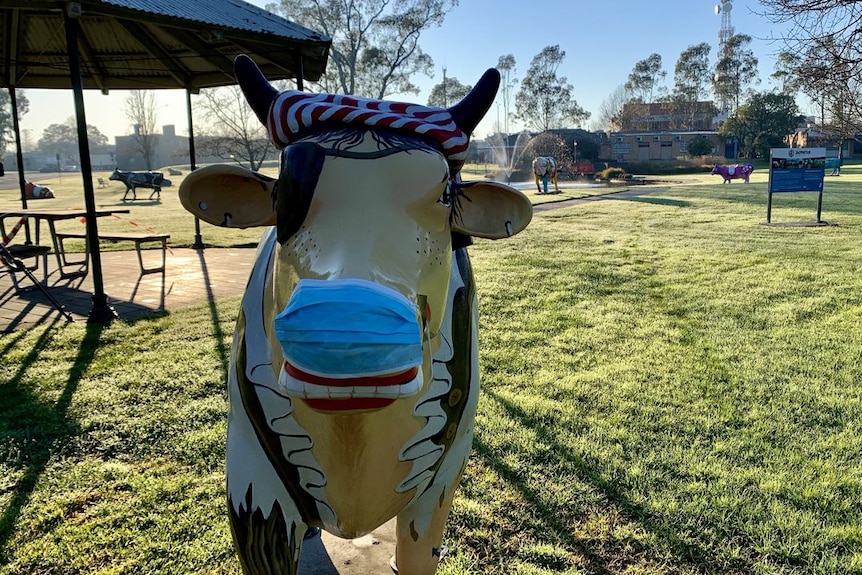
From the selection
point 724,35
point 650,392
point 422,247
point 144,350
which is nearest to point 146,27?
point 144,350

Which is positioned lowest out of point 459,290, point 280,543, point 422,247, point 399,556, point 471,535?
point 471,535

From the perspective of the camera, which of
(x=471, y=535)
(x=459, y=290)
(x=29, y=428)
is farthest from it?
(x=29, y=428)

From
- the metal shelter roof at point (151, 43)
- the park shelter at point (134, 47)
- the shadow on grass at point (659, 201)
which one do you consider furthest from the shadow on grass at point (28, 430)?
the shadow on grass at point (659, 201)

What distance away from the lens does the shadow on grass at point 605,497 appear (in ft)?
8.49

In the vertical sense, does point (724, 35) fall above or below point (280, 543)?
above

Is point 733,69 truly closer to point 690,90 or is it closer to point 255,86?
point 690,90

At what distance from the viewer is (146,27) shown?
7.74 metres

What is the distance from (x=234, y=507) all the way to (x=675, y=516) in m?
2.17

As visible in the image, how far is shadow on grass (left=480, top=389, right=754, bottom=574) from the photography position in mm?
2588

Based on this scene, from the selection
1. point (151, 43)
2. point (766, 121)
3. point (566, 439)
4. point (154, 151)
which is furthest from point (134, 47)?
point (154, 151)

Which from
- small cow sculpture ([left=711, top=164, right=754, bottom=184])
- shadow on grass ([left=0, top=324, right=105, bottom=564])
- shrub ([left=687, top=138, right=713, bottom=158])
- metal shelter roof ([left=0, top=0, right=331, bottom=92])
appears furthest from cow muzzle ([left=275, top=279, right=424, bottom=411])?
shrub ([left=687, top=138, right=713, bottom=158])

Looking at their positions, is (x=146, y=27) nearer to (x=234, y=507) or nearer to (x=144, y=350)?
(x=144, y=350)

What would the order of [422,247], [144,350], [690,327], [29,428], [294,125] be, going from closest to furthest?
[422,247] → [294,125] → [29,428] → [144,350] → [690,327]

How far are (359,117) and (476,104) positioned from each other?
34 centimetres
